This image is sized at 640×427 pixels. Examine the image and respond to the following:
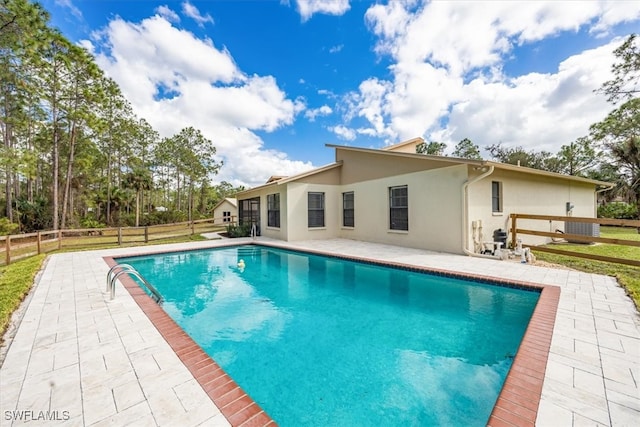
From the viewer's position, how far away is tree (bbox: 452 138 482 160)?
3088 cm

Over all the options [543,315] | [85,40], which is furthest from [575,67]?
[85,40]

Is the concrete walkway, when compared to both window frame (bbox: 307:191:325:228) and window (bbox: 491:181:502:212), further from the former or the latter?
window frame (bbox: 307:191:325:228)

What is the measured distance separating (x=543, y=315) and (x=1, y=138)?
97.4ft

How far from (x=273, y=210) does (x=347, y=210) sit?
424 centimetres

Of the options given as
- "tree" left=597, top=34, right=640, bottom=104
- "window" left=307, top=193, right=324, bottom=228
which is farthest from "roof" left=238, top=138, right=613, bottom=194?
"tree" left=597, top=34, right=640, bottom=104

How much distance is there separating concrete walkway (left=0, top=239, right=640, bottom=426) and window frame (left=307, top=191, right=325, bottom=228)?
9.08 m

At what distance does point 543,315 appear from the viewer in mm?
3871

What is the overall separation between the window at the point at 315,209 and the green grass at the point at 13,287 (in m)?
9.73

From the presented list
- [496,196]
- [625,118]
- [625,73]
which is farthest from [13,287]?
[625,118]

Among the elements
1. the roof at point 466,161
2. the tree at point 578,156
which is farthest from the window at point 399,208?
the tree at point 578,156

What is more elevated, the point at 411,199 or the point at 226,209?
the point at 226,209

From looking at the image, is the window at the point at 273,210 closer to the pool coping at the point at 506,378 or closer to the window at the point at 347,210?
the window at the point at 347,210

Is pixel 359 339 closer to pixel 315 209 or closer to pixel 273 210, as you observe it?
pixel 315 209

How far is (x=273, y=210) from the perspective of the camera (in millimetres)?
14594
